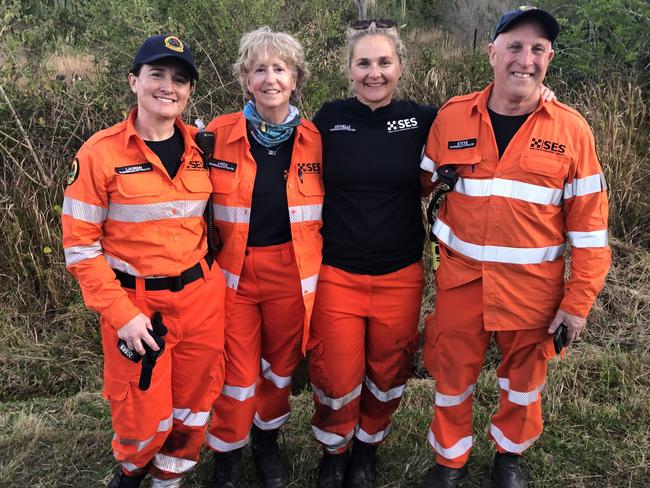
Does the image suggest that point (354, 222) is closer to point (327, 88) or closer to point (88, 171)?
point (88, 171)

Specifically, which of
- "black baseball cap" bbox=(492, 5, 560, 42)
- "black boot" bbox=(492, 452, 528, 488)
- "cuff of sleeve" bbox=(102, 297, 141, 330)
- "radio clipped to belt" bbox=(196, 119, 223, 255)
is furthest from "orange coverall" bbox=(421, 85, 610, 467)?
"cuff of sleeve" bbox=(102, 297, 141, 330)

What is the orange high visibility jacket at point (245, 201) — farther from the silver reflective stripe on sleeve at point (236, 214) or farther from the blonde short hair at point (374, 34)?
the blonde short hair at point (374, 34)

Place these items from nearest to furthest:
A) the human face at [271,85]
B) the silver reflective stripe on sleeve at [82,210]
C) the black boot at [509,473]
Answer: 1. the silver reflective stripe on sleeve at [82,210]
2. the human face at [271,85]
3. the black boot at [509,473]

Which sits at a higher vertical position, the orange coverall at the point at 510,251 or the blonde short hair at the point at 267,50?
the blonde short hair at the point at 267,50

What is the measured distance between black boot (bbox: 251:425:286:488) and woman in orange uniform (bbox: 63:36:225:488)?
23.7 inches

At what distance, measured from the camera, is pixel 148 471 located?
2967 millimetres

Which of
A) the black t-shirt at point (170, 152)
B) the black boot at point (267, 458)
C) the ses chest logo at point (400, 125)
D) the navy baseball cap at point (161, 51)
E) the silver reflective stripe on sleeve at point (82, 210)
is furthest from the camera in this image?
the black boot at point (267, 458)

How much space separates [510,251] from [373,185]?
0.78 m

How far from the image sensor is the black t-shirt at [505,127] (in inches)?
105

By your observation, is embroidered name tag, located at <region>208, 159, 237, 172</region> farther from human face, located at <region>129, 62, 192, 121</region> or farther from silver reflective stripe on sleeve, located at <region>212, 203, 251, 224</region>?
human face, located at <region>129, 62, 192, 121</region>

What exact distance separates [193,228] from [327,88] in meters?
4.12

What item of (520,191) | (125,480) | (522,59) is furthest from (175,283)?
(522,59)

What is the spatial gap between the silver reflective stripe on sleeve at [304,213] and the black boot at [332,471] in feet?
4.76

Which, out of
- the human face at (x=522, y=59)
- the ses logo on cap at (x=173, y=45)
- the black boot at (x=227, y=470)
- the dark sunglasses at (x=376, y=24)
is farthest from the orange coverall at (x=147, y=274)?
the human face at (x=522, y=59)
